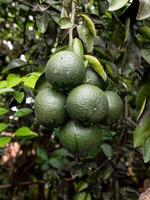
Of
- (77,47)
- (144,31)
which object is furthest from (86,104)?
(144,31)

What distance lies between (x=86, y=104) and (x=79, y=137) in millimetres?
77

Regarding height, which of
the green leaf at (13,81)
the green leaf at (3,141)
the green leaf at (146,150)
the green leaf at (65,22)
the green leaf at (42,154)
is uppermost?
the green leaf at (65,22)

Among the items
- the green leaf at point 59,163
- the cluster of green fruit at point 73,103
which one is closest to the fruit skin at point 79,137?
the cluster of green fruit at point 73,103

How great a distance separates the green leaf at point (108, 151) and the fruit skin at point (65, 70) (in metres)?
0.73

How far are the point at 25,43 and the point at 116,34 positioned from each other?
3.25 ft

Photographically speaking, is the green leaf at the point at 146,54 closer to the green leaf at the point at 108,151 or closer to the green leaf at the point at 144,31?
the green leaf at the point at 144,31

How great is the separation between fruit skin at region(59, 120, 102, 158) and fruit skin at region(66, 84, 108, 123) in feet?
0.08

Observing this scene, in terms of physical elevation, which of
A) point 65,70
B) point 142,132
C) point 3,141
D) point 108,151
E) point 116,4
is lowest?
point 108,151

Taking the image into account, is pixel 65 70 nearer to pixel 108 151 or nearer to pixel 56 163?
pixel 108 151

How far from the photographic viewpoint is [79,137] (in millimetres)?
975

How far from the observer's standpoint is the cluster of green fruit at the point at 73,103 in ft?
3.14

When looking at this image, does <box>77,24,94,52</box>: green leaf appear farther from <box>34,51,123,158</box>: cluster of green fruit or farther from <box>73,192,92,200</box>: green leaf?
<box>73,192,92,200</box>: green leaf

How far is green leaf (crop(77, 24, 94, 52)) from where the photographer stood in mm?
1071

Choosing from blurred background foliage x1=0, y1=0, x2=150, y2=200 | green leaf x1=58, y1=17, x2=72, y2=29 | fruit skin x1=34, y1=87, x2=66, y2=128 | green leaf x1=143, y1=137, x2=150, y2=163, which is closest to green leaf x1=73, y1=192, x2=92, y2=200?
blurred background foliage x1=0, y1=0, x2=150, y2=200
